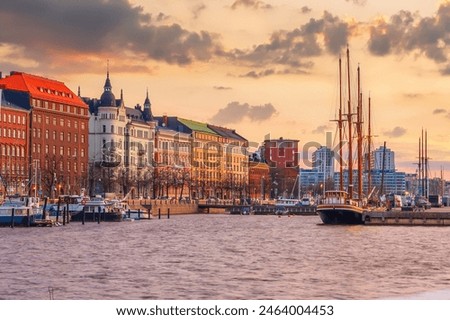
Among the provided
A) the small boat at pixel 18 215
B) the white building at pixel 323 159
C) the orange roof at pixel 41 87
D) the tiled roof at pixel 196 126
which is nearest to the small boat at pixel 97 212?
the small boat at pixel 18 215

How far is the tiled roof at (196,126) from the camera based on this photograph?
11806 cm

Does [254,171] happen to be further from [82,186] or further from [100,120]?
[82,186]

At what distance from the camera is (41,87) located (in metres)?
85.9

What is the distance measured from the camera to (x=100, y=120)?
99438 mm

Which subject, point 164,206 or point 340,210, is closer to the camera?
point 340,210

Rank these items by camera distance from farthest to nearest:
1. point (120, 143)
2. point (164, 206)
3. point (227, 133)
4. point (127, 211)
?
point (227, 133), point (120, 143), point (164, 206), point (127, 211)

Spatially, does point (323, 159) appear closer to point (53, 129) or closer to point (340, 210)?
point (53, 129)

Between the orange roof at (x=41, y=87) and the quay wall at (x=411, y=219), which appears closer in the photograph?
the quay wall at (x=411, y=219)

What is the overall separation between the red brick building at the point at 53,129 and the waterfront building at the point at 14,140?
0.53m

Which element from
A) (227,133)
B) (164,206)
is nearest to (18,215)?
(164,206)

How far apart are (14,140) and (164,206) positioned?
44.3ft

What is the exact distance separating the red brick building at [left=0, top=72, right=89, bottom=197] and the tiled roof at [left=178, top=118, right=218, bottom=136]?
85.5 feet

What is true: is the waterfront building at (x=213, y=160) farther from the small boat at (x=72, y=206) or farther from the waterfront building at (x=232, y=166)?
the small boat at (x=72, y=206)
